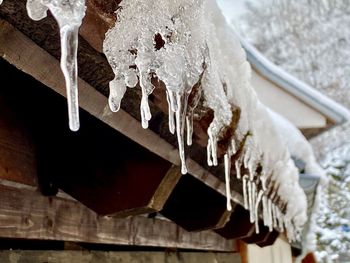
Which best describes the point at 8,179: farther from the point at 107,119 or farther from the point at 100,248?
the point at 100,248

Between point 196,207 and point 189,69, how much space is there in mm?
1265

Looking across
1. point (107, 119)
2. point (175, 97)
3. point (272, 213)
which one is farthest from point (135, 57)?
point (272, 213)

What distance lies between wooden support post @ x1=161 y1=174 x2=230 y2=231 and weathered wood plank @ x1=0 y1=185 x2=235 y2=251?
0.08 m

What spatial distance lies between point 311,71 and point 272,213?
1394 centimetres

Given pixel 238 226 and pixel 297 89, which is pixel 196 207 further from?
pixel 297 89

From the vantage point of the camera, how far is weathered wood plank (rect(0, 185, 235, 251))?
126 centimetres

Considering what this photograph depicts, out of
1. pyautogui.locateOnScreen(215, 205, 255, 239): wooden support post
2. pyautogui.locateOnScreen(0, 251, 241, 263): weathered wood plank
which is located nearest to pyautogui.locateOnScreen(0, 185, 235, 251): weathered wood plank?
pyautogui.locateOnScreen(0, 251, 241, 263): weathered wood plank

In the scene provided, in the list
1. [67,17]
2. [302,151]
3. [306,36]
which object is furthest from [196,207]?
[306,36]

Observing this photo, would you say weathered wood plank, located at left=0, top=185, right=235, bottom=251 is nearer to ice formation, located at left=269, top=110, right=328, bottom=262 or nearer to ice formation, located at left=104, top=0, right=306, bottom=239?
ice formation, located at left=104, top=0, right=306, bottom=239

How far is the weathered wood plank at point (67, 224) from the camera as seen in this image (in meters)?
1.26

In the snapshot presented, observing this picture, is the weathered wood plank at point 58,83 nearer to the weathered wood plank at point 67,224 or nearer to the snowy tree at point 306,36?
the weathered wood plank at point 67,224

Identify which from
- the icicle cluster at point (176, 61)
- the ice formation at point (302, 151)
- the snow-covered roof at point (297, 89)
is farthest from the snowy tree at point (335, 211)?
the icicle cluster at point (176, 61)

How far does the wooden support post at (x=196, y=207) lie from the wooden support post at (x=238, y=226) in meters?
0.50

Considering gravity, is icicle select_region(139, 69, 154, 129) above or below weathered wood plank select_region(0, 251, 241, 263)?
above
